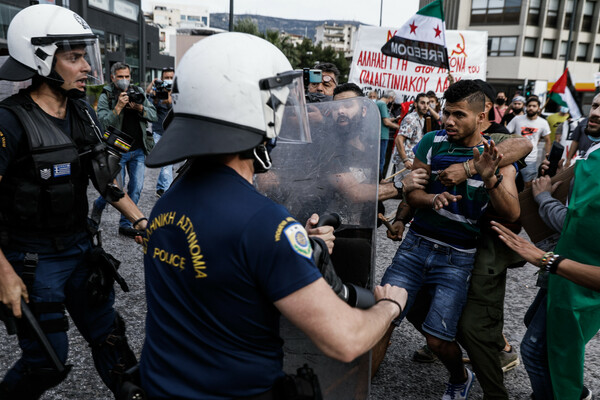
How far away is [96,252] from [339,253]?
1165 millimetres

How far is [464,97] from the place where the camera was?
2.64 meters

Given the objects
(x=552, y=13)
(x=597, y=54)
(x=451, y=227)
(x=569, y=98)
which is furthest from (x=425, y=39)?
(x=597, y=54)

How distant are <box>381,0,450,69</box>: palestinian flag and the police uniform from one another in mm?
5751

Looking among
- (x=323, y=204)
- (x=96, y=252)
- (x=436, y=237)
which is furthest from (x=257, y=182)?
(x=436, y=237)

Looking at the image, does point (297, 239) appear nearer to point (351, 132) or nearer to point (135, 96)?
point (351, 132)

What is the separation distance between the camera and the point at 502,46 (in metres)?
42.7

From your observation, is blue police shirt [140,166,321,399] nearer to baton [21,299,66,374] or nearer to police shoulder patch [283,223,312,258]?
police shoulder patch [283,223,312,258]

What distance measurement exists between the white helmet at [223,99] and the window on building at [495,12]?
152ft

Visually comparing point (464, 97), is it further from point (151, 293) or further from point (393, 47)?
point (393, 47)

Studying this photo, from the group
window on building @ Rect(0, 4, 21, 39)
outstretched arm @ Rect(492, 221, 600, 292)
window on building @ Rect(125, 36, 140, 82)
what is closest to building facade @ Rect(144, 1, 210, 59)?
window on building @ Rect(125, 36, 140, 82)

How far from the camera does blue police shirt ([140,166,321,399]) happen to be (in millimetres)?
1189

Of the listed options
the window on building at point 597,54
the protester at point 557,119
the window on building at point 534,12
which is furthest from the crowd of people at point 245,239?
the window on building at point 597,54

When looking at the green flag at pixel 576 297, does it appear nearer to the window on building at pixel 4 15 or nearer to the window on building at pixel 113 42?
the window on building at pixel 4 15

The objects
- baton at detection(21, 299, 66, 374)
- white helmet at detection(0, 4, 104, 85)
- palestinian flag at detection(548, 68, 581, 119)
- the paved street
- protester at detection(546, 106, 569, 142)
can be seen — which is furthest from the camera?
protester at detection(546, 106, 569, 142)
